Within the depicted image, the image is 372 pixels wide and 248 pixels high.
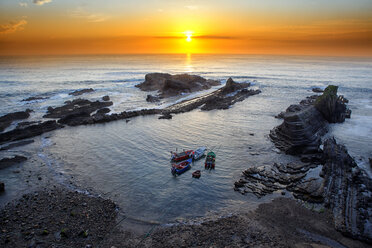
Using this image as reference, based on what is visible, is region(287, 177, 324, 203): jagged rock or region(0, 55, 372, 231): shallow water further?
region(0, 55, 372, 231): shallow water

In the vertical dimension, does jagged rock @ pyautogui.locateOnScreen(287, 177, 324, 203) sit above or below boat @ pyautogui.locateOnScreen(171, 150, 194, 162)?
below

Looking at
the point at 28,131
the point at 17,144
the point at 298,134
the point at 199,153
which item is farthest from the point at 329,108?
the point at 28,131

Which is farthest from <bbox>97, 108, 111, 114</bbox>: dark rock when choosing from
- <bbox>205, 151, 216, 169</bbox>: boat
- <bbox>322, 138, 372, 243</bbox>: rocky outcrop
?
<bbox>322, 138, 372, 243</bbox>: rocky outcrop

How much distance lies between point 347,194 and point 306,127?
45.1 feet

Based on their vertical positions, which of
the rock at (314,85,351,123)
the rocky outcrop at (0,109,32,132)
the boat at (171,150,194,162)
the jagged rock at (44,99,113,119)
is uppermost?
the rock at (314,85,351,123)

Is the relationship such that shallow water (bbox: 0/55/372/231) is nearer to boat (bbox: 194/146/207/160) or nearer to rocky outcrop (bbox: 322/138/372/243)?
boat (bbox: 194/146/207/160)

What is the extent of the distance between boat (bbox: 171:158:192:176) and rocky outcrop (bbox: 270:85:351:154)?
13289mm

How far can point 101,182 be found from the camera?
23625mm

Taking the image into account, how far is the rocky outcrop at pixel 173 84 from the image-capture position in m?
72.4

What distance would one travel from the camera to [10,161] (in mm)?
27062

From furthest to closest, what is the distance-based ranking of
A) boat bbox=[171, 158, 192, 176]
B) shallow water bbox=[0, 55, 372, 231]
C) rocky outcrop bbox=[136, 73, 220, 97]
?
rocky outcrop bbox=[136, 73, 220, 97], boat bbox=[171, 158, 192, 176], shallow water bbox=[0, 55, 372, 231]

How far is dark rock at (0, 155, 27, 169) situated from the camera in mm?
26244

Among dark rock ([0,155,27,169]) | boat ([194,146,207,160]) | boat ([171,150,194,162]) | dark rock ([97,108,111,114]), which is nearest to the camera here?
dark rock ([0,155,27,169])

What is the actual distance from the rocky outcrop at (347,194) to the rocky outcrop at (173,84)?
168 ft
